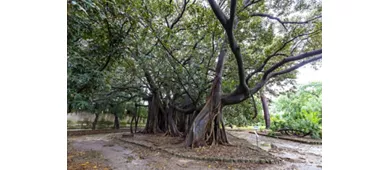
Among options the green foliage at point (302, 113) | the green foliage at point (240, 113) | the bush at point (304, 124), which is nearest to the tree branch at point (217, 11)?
the green foliage at point (240, 113)

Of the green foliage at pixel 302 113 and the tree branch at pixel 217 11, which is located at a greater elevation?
the tree branch at pixel 217 11

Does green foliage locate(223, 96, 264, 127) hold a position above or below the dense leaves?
below

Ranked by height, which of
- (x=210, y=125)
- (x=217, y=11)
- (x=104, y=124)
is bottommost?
(x=104, y=124)

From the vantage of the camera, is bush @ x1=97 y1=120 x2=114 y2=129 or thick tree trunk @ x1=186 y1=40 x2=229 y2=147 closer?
thick tree trunk @ x1=186 y1=40 x2=229 y2=147

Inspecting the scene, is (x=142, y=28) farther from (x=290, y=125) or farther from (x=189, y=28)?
(x=290, y=125)

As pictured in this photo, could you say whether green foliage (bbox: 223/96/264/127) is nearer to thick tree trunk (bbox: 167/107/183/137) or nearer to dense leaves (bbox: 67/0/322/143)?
dense leaves (bbox: 67/0/322/143)

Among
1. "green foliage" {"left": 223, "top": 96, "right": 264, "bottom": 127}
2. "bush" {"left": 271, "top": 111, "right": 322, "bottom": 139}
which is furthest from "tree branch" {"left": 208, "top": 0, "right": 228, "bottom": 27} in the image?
"bush" {"left": 271, "top": 111, "right": 322, "bottom": 139}

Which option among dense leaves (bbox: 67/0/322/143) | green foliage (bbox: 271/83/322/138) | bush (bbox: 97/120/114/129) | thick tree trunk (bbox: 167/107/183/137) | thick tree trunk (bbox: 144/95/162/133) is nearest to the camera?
dense leaves (bbox: 67/0/322/143)

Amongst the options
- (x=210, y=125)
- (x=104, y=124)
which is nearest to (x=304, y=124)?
(x=210, y=125)

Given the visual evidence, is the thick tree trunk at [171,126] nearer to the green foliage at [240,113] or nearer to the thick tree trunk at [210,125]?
the thick tree trunk at [210,125]

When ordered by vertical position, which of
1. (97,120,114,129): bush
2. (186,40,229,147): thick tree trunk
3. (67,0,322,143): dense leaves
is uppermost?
(67,0,322,143): dense leaves

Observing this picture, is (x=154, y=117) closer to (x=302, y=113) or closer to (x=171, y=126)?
(x=171, y=126)

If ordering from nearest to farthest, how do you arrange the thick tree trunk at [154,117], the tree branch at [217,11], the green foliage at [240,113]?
the tree branch at [217,11]
the thick tree trunk at [154,117]
the green foliage at [240,113]
